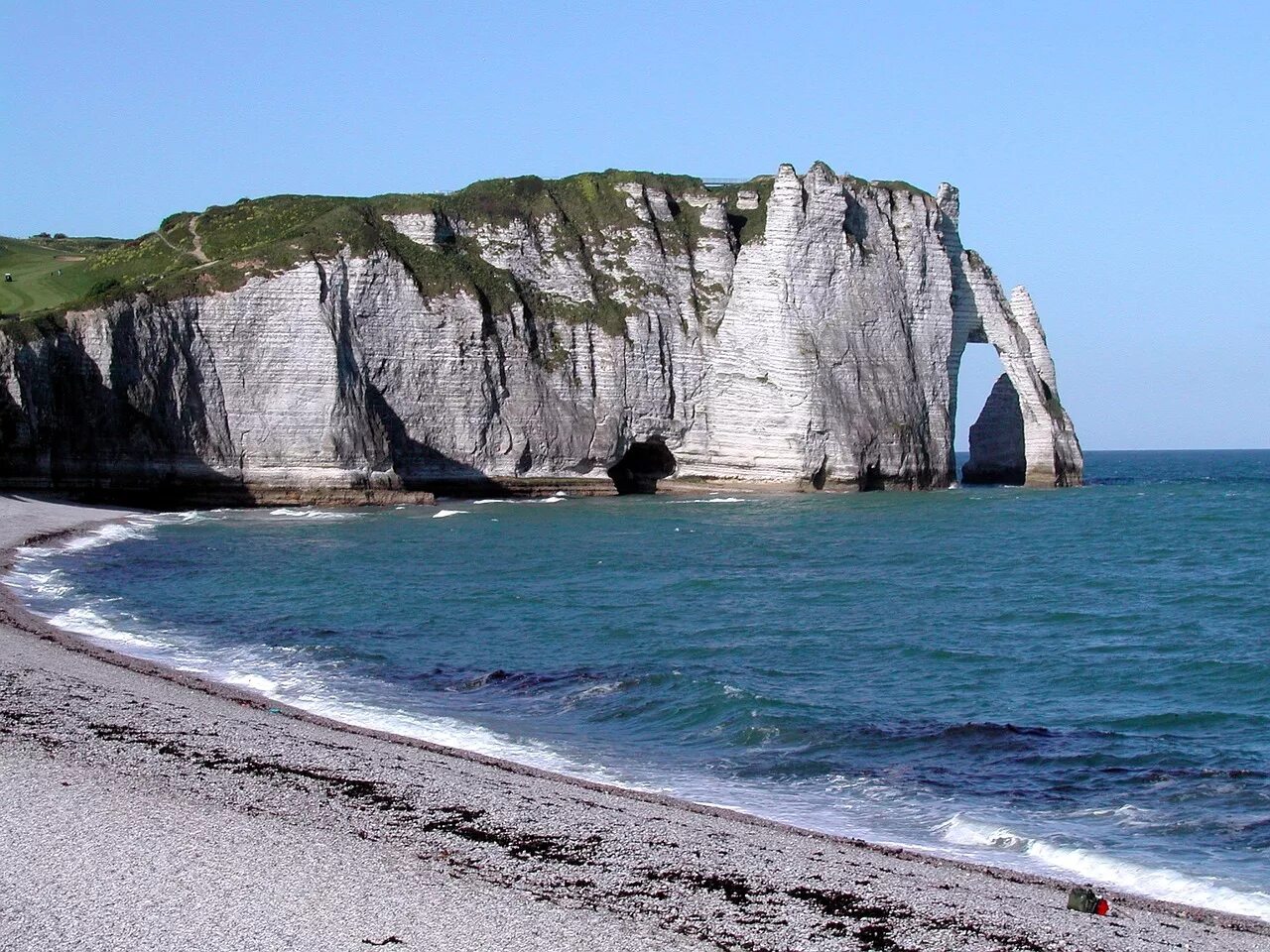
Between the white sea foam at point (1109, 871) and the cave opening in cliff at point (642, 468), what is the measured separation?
4796cm

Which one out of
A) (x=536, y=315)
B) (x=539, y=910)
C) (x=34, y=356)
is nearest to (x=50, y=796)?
(x=539, y=910)

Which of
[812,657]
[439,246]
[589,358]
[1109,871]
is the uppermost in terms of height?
[439,246]

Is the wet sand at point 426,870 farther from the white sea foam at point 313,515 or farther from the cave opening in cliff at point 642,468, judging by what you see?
the cave opening in cliff at point 642,468

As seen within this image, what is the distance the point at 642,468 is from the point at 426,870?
52.1 metres

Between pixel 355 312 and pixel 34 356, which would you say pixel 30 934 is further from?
pixel 355 312

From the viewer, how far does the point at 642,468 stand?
198 ft

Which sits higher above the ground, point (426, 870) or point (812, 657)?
point (426, 870)

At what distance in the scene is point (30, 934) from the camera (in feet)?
21.9

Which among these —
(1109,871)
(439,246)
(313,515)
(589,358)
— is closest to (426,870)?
(1109,871)

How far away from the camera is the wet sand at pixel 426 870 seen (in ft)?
23.6

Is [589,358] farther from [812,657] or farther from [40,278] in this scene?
[812,657]

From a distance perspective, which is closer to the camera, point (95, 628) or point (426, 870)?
point (426, 870)

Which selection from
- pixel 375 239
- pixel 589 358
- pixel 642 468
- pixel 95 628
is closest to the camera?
pixel 95 628

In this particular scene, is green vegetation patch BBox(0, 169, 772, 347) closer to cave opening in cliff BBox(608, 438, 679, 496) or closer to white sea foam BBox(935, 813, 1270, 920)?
cave opening in cliff BBox(608, 438, 679, 496)
